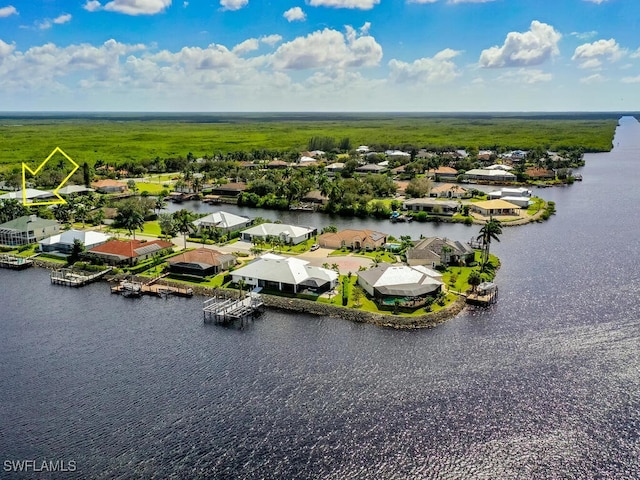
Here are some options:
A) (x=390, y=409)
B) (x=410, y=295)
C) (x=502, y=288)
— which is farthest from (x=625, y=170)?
(x=390, y=409)

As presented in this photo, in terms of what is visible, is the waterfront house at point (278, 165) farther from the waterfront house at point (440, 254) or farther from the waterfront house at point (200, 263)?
the waterfront house at point (440, 254)

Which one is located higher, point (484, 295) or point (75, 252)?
point (75, 252)

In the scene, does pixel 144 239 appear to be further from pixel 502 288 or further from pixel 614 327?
pixel 614 327

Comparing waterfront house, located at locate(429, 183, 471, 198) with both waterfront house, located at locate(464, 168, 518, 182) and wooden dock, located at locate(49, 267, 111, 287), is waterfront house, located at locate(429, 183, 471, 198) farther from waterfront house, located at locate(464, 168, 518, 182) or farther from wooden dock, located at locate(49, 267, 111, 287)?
wooden dock, located at locate(49, 267, 111, 287)

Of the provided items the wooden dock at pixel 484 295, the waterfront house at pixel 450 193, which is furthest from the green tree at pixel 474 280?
the waterfront house at pixel 450 193

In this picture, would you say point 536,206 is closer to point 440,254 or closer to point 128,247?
point 440,254

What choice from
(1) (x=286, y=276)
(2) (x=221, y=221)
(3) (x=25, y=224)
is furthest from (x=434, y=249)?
(3) (x=25, y=224)
